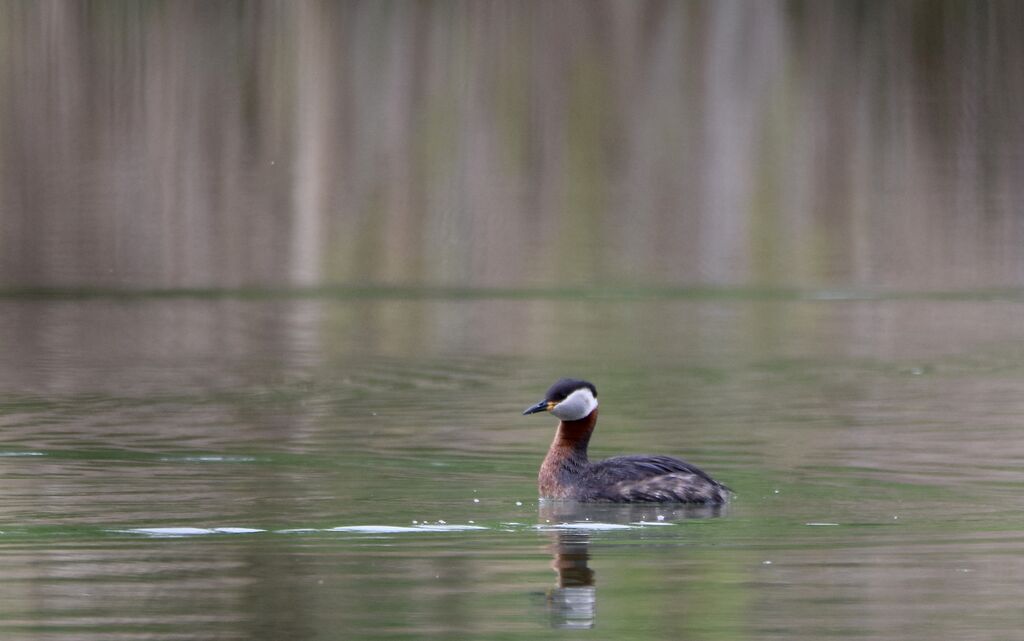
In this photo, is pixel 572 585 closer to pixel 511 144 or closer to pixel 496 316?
pixel 496 316

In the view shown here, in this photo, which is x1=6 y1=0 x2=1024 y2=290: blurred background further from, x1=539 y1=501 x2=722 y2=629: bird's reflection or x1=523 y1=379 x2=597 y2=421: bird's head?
x1=539 y1=501 x2=722 y2=629: bird's reflection

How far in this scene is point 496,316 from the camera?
21.4 metres

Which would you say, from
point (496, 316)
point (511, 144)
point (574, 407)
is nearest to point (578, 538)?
point (574, 407)

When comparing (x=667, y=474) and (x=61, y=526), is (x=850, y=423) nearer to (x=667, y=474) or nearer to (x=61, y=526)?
(x=667, y=474)

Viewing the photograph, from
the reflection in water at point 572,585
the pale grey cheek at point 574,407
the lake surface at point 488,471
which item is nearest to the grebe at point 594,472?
the pale grey cheek at point 574,407

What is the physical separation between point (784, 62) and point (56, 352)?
34.3 metres

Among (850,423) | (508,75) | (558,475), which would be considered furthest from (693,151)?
(558,475)

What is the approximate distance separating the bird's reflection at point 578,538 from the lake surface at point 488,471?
25 millimetres

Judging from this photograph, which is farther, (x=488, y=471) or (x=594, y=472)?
(x=488, y=471)

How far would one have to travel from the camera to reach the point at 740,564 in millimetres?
9336

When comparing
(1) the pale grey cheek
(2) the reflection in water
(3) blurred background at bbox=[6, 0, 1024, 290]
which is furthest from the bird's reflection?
(3) blurred background at bbox=[6, 0, 1024, 290]

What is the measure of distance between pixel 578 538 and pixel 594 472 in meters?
1.44

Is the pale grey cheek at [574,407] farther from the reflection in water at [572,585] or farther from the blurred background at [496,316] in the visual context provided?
the reflection in water at [572,585]

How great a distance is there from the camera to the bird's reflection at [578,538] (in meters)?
8.37
